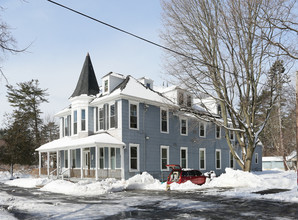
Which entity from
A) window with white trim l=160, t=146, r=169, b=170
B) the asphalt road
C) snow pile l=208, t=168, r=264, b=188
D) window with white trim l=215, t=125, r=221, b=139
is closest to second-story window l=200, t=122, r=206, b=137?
window with white trim l=215, t=125, r=221, b=139

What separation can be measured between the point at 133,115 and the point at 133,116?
0.09 metres

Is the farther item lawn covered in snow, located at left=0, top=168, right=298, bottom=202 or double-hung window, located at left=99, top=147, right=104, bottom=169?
double-hung window, located at left=99, top=147, right=104, bottom=169

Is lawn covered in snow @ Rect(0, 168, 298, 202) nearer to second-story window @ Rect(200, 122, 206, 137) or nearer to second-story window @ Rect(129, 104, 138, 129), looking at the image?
second-story window @ Rect(129, 104, 138, 129)

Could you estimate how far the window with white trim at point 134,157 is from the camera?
24.5m

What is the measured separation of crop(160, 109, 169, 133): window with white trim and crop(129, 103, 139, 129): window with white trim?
2.96 m

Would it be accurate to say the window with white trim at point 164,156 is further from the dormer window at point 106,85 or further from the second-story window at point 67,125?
the second-story window at point 67,125

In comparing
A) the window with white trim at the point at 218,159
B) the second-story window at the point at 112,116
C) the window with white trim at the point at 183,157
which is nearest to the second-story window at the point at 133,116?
the second-story window at the point at 112,116

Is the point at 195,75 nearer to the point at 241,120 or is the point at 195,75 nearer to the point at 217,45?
the point at 217,45

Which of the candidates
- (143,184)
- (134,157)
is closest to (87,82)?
(134,157)

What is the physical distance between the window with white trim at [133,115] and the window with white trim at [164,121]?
296 centimetres

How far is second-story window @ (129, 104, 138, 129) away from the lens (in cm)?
2509

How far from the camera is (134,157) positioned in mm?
24844

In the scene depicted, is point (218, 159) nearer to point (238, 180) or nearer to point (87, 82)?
point (238, 180)

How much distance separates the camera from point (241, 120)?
22500 mm
